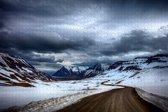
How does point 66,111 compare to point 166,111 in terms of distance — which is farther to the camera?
point 166,111

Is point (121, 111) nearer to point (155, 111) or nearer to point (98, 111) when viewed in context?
point (98, 111)

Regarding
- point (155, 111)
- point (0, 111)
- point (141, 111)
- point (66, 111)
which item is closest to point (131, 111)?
point (141, 111)

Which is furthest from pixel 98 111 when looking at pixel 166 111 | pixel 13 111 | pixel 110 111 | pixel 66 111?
pixel 13 111

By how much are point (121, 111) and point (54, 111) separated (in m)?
6.95

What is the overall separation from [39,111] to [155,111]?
12542 millimetres

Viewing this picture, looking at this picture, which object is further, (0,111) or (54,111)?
(0,111)

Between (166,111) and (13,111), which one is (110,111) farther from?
(13,111)

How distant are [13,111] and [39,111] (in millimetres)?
4007

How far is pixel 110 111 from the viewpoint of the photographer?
21578 millimetres

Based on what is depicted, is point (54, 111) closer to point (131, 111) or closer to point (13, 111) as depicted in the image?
point (13, 111)

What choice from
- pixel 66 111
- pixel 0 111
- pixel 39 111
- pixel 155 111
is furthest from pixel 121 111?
pixel 0 111

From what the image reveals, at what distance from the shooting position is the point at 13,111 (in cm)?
2327

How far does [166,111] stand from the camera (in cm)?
2269

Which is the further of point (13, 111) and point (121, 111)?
point (13, 111)
